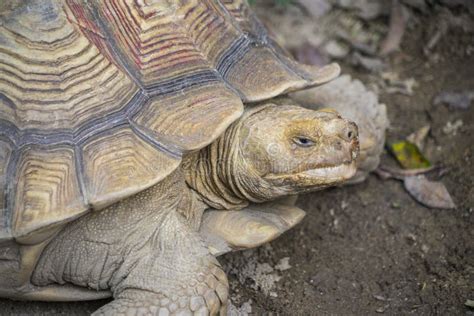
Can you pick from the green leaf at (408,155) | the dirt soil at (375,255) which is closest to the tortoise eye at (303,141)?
the dirt soil at (375,255)

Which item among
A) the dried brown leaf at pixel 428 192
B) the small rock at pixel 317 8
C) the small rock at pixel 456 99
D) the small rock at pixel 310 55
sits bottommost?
the dried brown leaf at pixel 428 192

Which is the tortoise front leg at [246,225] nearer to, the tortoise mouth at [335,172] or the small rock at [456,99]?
the tortoise mouth at [335,172]

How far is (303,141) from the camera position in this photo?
3.10m

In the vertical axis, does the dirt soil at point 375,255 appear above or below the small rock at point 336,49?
below

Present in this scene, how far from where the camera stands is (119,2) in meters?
3.14

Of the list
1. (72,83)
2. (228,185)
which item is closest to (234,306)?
(228,185)

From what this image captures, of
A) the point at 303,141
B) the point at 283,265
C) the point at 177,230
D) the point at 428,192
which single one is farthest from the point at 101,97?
the point at 428,192

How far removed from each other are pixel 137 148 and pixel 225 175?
61cm

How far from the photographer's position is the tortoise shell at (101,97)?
276 centimetres

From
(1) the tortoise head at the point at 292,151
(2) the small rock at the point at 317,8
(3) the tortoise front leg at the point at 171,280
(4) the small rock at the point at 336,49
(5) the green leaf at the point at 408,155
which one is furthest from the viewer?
(2) the small rock at the point at 317,8

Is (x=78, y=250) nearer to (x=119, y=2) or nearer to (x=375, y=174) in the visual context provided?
(x=119, y=2)

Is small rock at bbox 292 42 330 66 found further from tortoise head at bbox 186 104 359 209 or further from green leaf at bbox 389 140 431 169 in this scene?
tortoise head at bbox 186 104 359 209

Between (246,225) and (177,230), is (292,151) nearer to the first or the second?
(246,225)

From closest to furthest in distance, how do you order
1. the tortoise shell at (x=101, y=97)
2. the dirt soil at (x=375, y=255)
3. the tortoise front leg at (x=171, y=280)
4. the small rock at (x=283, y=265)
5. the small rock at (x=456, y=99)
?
the tortoise shell at (x=101, y=97) → the tortoise front leg at (x=171, y=280) → the dirt soil at (x=375, y=255) → the small rock at (x=283, y=265) → the small rock at (x=456, y=99)
